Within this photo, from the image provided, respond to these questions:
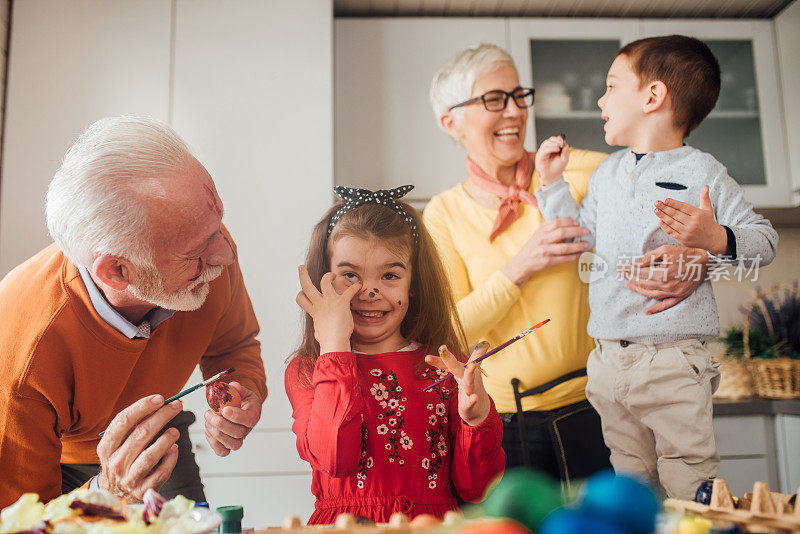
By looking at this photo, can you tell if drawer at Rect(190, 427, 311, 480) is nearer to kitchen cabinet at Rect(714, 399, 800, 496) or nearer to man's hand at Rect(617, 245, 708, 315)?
man's hand at Rect(617, 245, 708, 315)

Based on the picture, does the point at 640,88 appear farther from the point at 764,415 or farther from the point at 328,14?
the point at 764,415

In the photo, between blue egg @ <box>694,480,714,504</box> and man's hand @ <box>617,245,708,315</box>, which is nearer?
blue egg @ <box>694,480,714,504</box>

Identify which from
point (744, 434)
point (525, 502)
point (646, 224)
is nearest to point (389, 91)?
point (646, 224)

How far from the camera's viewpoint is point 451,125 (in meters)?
1.32

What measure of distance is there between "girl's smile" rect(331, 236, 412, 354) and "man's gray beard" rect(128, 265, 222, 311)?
8.3 inches

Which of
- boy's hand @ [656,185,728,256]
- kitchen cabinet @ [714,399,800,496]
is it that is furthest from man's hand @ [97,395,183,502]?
kitchen cabinet @ [714,399,800,496]

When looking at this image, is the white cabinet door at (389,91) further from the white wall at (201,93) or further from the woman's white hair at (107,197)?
the woman's white hair at (107,197)

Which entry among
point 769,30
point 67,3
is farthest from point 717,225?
point 67,3

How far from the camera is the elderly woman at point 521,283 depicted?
114cm

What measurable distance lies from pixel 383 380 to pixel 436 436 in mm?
125

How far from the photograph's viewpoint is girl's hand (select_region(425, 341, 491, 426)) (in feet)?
2.88

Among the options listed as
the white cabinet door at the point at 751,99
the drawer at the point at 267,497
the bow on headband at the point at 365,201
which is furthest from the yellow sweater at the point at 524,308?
the white cabinet door at the point at 751,99

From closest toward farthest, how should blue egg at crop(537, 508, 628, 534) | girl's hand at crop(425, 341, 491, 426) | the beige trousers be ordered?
blue egg at crop(537, 508, 628, 534)
girl's hand at crop(425, 341, 491, 426)
the beige trousers

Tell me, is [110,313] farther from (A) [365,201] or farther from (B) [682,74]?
(B) [682,74]
